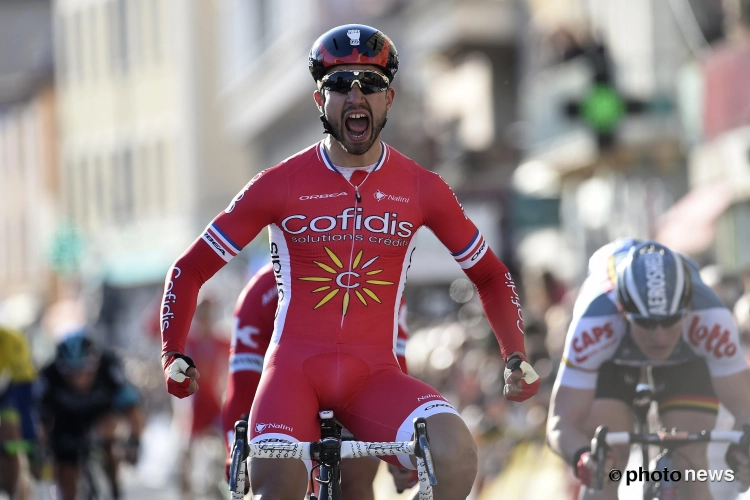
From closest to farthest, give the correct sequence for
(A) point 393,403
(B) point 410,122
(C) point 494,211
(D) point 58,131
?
(A) point 393,403 → (C) point 494,211 → (B) point 410,122 → (D) point 58,131

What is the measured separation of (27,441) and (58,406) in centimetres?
108

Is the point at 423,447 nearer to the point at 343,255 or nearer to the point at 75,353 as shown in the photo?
the point at 343,255

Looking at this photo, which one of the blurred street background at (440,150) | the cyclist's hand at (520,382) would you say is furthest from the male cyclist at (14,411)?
the cyclist's hand at (520,382)

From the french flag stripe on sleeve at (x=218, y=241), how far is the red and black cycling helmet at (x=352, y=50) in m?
0.72

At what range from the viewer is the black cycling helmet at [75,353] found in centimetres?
1183

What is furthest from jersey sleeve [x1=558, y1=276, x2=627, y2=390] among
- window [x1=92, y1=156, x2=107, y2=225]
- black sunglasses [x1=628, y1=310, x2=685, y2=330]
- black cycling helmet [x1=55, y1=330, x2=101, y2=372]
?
window [x1=92, y1=156, x2=107, y2=225]

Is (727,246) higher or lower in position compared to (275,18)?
lower

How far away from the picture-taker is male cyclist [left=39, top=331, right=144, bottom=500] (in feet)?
38.9

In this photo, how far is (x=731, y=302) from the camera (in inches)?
447

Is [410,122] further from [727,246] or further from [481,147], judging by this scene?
[727,246]

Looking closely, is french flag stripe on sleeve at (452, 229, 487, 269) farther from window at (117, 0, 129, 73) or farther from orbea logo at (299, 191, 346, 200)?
window at (117, 0, 129, 73)

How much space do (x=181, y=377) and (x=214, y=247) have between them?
60cm

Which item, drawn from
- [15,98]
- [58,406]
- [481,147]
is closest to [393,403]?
[58,406]

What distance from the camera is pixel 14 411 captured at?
11.0 meters
